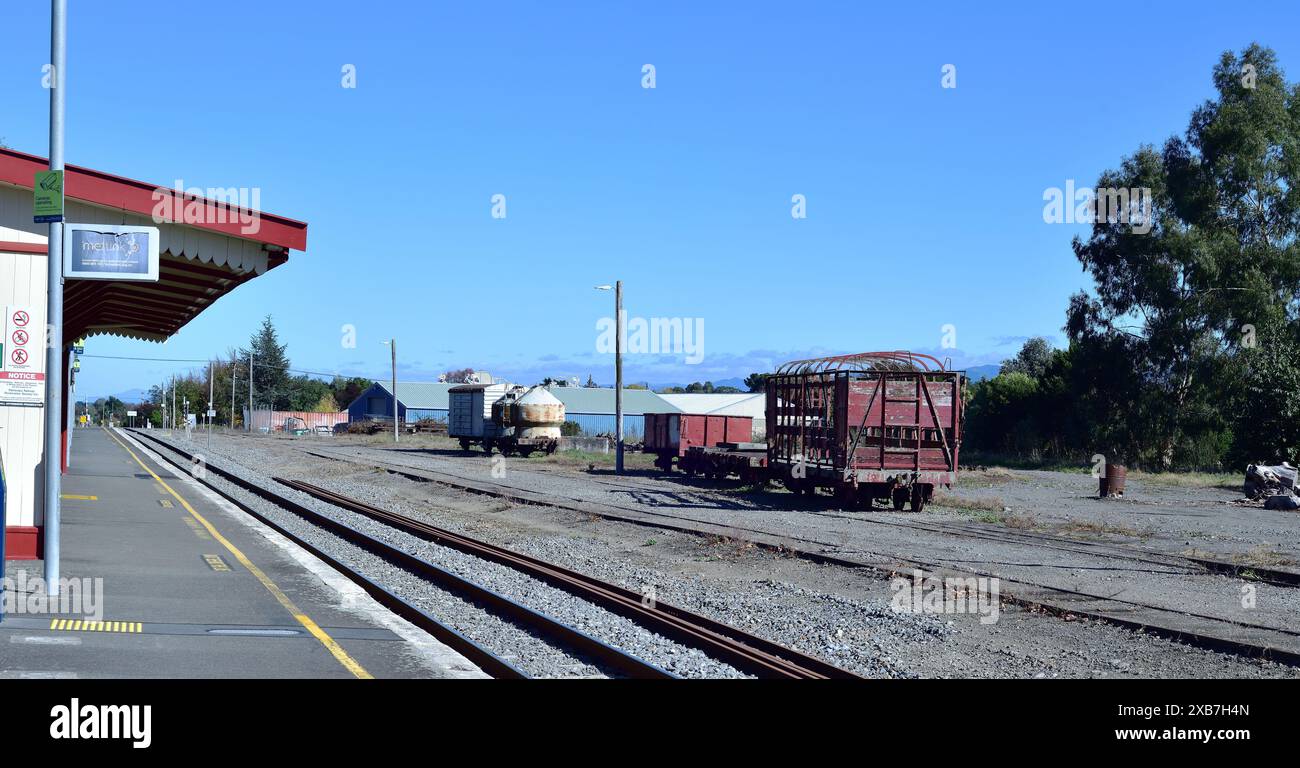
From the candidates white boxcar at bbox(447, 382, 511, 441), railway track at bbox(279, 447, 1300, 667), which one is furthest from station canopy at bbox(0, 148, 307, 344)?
white boxcar at bbox(447, 382, 511, 441)

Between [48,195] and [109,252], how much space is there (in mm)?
813

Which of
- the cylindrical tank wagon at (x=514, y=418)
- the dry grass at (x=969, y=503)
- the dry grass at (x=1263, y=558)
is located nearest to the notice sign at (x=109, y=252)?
the dry grass at (x=1263, y=558)

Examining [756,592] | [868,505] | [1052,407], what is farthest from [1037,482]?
[756,592]

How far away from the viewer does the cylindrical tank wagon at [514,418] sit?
54.7 meters

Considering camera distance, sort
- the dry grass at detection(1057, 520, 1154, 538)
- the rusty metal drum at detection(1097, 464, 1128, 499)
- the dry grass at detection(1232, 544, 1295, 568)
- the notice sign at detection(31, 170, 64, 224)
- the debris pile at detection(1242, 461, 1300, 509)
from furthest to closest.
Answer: the rusty metal drum at detection(1097, 464, 1128, 499) < the debris pile at detection(1242, 461, 1300, 509) < the dry grass at detection(1057, 520, 1154, 538) < the dry grass at detection(1232, 544, 1295, 568) < the notice sign at detection(31, 170, 64, 224)

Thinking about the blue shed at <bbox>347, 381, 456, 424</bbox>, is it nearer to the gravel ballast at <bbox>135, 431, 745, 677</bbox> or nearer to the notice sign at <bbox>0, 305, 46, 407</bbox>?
the gravel ballast at <bbox>135, 431, 745, 677</bbox>

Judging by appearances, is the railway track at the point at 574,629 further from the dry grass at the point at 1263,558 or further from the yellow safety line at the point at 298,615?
the dry grass at the point at 1263,558

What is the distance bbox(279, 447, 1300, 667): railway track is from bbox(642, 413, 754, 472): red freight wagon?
1196 centimetres

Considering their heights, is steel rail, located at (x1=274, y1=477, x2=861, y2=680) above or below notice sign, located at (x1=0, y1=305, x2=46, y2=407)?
below

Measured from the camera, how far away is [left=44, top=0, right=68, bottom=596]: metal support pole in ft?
32.1

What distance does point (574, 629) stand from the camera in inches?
382

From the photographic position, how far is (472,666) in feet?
27.7

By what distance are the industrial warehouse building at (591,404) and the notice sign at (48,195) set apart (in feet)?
276

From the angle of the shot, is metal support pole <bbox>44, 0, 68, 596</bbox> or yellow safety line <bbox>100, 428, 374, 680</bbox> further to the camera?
metal support pole <bbox>44, 0, 68, 596</bbox>
